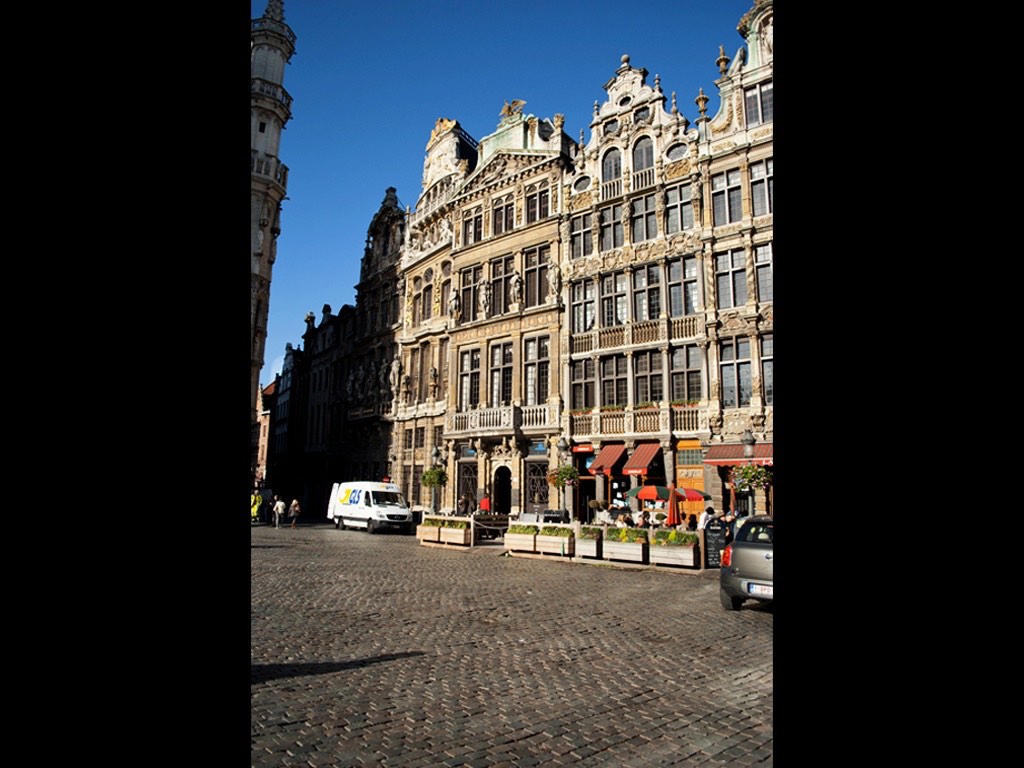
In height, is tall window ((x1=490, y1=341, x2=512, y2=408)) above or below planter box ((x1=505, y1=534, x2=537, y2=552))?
above

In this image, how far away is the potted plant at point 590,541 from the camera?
1717cm

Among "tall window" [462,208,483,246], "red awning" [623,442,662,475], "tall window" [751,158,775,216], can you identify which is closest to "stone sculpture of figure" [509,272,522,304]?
"tall window" [462,208,483,246]

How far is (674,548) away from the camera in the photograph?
15.4 meters

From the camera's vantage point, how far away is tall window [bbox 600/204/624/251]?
89.6ft

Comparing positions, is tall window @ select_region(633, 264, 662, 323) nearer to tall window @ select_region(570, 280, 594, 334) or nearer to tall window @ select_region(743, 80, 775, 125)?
tall window @ select_region(570, 280, 594, 334)

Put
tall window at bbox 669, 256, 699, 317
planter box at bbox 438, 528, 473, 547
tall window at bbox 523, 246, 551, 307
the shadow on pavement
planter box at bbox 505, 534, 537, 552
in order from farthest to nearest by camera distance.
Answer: tall window at bbox 523, 246, 551, 307
tall window at bbox 669, 256, 699, 317
planter box at bbox 438, 528, 473, 547
planter box at bbox 505, 534, 537, 552
the shadow on pavement

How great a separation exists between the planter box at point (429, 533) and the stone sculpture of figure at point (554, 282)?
12.1m

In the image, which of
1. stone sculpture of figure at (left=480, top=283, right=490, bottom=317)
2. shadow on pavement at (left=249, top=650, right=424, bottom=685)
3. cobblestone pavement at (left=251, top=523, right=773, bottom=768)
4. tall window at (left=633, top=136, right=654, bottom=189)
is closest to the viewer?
cobblestone pavement at (left=251, top=523, right=773, bottom=768)

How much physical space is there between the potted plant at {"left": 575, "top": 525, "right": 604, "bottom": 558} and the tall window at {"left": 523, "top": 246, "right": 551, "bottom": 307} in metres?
14.8
